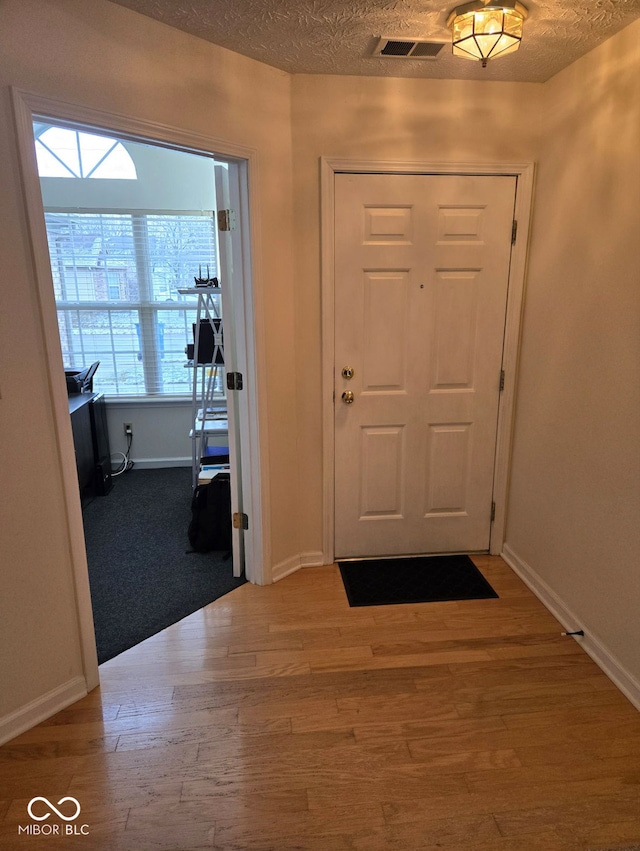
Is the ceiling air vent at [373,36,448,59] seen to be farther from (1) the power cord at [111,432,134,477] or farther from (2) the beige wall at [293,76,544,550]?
(1) the power cord at [111,432,134,477]

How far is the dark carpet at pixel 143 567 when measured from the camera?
2.50m

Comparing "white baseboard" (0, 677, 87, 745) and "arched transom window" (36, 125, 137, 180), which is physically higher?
"arched transom window" (36, 125, 137, 180)

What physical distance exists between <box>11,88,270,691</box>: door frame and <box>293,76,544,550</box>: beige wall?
290mm

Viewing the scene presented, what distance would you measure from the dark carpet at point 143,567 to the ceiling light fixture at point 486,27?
2.54 meters

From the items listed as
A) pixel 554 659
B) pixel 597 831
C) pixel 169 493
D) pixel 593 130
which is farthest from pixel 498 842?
pixel 169 493

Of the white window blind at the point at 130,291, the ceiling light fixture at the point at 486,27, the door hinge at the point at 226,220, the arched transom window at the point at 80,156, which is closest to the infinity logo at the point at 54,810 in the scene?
the door hinge at the point at 226,220

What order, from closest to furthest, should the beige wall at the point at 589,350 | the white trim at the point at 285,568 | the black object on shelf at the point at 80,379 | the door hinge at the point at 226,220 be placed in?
1. the beige wall at the point at 589,350
2. the door hinge at the point at 226,220
3. the white trim at the point at 285,568
4. the black object on shelf at the point at 80,379

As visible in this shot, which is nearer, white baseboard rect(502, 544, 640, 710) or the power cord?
white baseboard rect(502, 544, 640, 710)

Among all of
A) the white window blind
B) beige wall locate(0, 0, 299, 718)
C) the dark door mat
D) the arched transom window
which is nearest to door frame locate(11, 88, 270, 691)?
beige wall locate(0, 0, 299, 718)

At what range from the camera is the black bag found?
316cm

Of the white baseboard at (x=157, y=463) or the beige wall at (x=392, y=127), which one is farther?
the white baseboard at (x=157, y=463)

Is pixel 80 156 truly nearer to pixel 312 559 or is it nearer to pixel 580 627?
pixel 312 559

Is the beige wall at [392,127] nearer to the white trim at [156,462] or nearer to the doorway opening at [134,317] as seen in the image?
the doorway opening at [134,317]

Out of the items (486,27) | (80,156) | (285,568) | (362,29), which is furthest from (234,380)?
(80,156)
